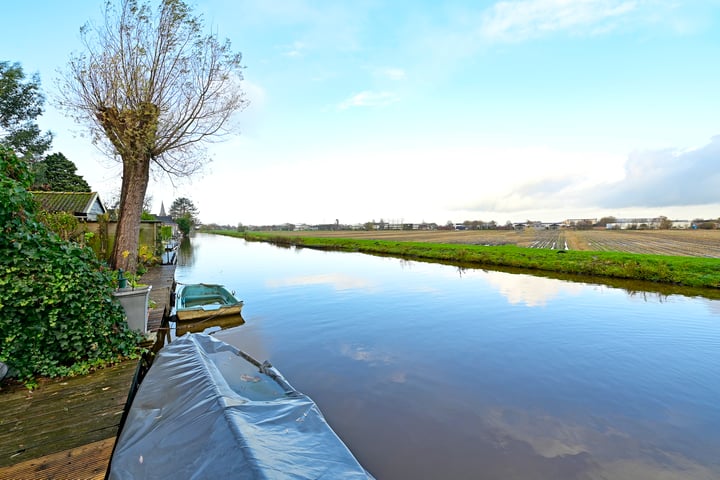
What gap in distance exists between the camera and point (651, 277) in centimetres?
1519

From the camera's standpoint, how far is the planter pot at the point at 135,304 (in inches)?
198

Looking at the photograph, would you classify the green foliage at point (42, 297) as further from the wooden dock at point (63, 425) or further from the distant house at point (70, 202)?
the distant house at point (70, 202)

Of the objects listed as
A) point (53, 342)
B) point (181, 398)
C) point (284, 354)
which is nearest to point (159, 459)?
point (181, 398)

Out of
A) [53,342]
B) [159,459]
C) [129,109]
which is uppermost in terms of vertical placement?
[129,109]

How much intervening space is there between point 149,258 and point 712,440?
18.7 m

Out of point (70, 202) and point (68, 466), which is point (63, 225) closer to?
point (68, 466)

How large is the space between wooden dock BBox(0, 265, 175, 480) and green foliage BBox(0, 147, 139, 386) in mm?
317

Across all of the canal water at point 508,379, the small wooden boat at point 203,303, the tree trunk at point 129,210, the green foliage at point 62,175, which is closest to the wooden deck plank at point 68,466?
the canal water at point 508,379

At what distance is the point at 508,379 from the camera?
5.50 m

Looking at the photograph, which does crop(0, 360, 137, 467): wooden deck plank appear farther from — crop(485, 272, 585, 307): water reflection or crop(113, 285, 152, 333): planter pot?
crop(485, 272, 585, 307): water reflection

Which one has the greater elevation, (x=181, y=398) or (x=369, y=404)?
(x=181, y=398)

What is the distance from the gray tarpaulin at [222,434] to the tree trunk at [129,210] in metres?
6.43

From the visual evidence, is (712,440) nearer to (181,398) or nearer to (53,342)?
(181,398)

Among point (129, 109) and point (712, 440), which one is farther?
point (129, 109)
